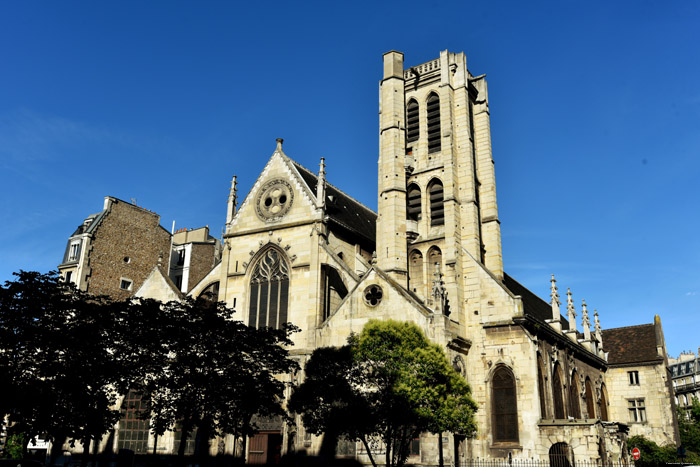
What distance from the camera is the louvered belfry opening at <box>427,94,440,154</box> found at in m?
36.8

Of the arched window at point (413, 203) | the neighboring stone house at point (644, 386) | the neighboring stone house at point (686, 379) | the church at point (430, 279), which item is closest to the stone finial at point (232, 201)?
the church at point (430, 279)

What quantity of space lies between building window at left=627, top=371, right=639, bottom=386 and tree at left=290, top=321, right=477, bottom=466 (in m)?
27.0

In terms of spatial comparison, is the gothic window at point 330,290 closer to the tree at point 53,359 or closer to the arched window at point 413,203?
the arched window at point 413,203

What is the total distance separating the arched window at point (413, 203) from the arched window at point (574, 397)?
13.5 meters

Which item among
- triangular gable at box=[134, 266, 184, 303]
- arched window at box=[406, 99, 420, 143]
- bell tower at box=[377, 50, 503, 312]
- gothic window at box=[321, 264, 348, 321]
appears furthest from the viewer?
arched window at box=[406, 99, 420, 143]

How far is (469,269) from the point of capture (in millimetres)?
31844

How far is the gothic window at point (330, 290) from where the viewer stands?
101 ft

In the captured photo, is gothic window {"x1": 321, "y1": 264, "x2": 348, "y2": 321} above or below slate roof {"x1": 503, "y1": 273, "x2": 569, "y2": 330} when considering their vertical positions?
below

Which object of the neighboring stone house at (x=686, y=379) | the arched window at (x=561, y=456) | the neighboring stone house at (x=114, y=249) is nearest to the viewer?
the arched window at (x=561, y=456)

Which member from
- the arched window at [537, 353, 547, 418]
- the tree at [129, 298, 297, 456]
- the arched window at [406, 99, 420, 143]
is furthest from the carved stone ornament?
the arched window at [537, 353, 547, 418]

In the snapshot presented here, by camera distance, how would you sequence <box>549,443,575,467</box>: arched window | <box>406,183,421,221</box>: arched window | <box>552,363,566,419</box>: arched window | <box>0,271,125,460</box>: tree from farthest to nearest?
1. <box>406,183,421,221</box>: arched window
2. <box>552,363,566,419</box>: arched window
3. <box>549,443,575,467</box>: arched window
4. <box>0,271,125,460</box>: tree

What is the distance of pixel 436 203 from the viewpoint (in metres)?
35.2

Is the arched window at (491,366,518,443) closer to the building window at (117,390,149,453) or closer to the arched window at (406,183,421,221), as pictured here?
the arched window at (406,183,421,221)

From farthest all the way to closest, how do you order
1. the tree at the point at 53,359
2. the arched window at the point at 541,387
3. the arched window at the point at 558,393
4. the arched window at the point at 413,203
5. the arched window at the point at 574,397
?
the arched window at the point at 413,203 → the arched window at the point at 574,397 → the arched window at the point at 558,393 → the arched window at the point at 541,387 → the tree at the point at 53,359
